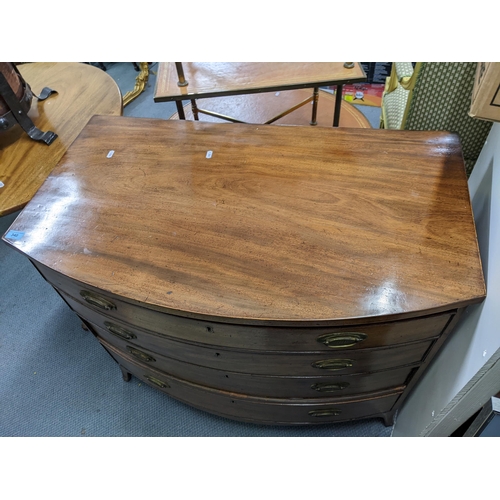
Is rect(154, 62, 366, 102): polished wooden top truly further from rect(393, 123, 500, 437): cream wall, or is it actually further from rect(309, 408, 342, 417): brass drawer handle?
rect(309, 408, 342, 417): brass drawer handle

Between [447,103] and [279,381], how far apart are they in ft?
2.75

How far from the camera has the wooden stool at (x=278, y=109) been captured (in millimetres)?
1877

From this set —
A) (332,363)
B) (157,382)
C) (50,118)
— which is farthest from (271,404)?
(50,118)

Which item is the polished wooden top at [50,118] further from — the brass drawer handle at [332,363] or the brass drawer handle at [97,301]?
the brass drawer handle at [332,363]

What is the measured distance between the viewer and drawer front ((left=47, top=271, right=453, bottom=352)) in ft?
2.05

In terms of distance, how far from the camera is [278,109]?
191 cm

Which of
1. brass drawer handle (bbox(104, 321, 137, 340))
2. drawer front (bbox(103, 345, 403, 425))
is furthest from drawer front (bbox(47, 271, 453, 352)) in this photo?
drawer front (bbox(103, 345, 403, 425))

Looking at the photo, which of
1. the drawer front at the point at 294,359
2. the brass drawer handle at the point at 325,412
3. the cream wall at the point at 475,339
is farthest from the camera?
the brass drawer handle at the point at 325,412

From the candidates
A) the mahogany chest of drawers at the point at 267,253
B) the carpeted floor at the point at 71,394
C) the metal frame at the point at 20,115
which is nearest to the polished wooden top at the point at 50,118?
the metal frame at the point at 20,115

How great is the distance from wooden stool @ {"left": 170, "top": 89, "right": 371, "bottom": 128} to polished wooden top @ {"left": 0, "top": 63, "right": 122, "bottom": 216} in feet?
1.65

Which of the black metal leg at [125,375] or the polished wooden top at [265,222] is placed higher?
the polished wooden top at [265,222]

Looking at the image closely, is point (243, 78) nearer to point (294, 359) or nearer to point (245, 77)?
point (245, 77)

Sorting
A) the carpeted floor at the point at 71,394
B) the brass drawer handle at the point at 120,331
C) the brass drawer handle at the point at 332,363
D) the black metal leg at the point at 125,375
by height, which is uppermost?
the brass drawer handle at the point at 332,363

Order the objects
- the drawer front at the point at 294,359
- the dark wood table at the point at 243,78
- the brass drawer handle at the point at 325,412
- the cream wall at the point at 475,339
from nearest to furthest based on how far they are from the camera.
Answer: the cream wall at the point at 475,339 → the drawer front at the point at 294,359 → the brass drawer handle at the point at 325,412 → the dark wood table at the point at 243,78
